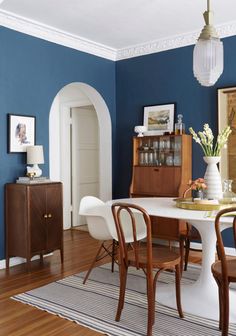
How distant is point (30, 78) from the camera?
4379 mm

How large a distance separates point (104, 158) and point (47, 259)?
74.2 inches

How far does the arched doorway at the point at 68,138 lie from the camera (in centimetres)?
559

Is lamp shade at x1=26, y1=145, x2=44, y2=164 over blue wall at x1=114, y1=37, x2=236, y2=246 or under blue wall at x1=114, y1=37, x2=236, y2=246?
under

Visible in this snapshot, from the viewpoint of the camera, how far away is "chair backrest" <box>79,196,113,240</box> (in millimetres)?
3314

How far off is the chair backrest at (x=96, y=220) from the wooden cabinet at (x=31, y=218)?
2.14 feet

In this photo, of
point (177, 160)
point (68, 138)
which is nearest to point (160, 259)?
point (177, 160)

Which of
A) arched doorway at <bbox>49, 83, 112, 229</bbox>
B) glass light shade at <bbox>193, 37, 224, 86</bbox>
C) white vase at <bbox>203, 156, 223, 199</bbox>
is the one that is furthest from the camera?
arched doorway at <bbox>49, 83, 112, 229</bbox>

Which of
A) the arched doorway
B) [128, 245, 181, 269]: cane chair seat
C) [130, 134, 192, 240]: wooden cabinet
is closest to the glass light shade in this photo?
[128, 245, 181, 269]: cane chair seat

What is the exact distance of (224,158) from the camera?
454 centimetres

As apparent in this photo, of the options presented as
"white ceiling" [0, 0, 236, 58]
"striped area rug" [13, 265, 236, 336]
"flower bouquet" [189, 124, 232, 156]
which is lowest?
"striped area rug" [13, 265, 236, 336]

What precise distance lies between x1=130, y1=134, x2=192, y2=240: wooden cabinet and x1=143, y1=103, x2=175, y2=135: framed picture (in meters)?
0.20

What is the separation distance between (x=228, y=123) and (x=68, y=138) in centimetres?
276

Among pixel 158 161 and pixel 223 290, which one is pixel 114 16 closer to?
pixel 158 161

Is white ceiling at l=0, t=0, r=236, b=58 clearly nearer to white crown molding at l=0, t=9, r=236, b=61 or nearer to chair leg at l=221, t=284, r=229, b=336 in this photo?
white crown molding at l=0, t=9, r=236, b=61
